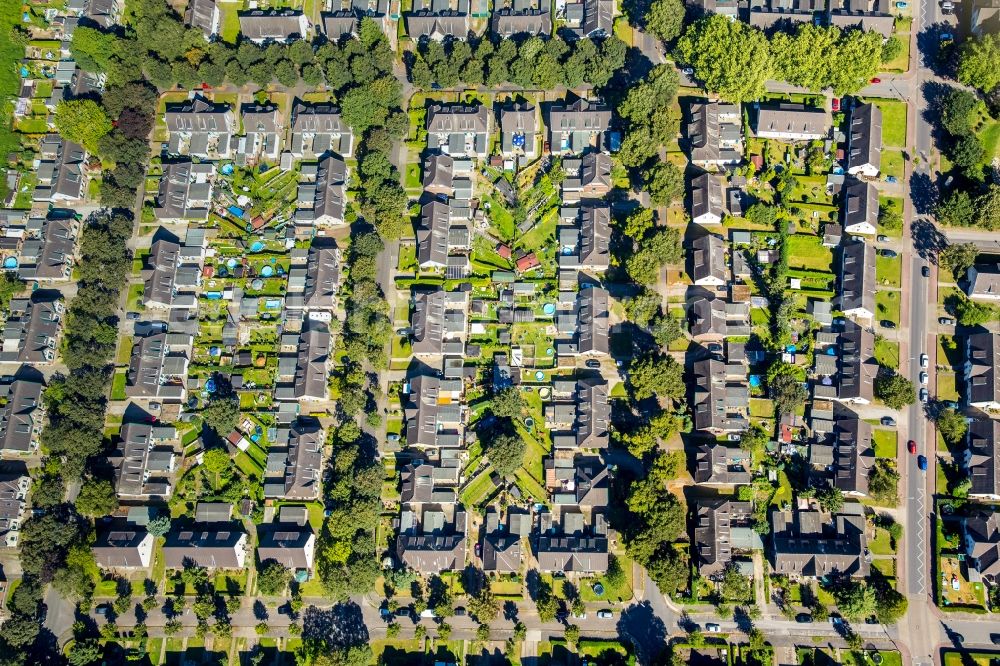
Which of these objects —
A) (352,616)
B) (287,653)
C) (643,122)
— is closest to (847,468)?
(643,122)

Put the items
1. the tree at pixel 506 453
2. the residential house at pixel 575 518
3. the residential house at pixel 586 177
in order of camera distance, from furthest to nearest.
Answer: the residential house at pixel 586 177 < the tree at pixel 506 453 < the residential house at pixel 575 518

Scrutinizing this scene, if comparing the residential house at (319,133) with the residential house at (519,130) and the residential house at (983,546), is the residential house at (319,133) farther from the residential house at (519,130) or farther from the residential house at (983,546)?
the residential house at (983,546)

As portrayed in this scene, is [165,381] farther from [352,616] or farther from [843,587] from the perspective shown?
[843,587]

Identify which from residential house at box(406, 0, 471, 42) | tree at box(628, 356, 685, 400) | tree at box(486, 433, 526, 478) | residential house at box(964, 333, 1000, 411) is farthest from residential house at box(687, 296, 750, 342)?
residential house at box(406, 0, 471, 42)

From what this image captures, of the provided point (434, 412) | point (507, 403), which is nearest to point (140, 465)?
point (434, 412)

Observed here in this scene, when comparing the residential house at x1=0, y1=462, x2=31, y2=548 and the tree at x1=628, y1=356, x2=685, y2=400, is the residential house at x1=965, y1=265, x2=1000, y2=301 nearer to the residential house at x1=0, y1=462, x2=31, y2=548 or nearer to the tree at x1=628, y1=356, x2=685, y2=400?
the tree at x1=628, y1=356, x2=685, y2=400

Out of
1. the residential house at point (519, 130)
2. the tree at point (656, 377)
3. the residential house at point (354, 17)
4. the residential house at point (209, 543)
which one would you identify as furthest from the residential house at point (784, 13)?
the residential house at point (209, 543)
